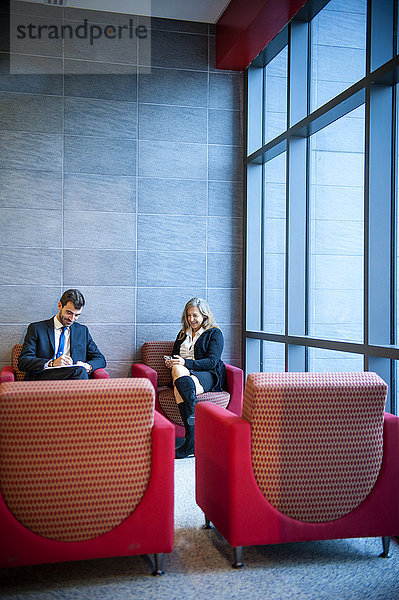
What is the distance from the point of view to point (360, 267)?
14.8 feet

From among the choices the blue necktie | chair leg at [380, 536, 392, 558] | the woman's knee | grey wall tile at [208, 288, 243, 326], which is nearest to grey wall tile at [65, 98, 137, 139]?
grey wall tile at [208, 288, 243, 326]

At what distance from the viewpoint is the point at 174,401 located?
5.44 metres

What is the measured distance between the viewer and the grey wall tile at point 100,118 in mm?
6141

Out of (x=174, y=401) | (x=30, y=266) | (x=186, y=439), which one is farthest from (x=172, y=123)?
(x=186, y=439)

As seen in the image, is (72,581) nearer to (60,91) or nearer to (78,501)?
(78,501)

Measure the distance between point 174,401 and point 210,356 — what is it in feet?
1.66

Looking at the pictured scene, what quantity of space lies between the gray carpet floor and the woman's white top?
2474mm

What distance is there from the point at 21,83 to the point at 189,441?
12.0ft

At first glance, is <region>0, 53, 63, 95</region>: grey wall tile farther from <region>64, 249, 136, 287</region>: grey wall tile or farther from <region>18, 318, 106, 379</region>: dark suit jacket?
<region>18, 318, 106, 379</region>: dark suit jacket

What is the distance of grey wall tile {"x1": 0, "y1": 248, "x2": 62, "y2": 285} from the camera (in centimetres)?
593

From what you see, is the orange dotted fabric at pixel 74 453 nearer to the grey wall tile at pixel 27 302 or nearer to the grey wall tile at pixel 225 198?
the grey wall tile at pixel 27 302

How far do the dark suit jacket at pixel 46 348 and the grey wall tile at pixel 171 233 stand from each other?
3.91ft

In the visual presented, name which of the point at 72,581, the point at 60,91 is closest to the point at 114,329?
the point at 60,91

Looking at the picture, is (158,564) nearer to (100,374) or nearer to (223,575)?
(223,575)
